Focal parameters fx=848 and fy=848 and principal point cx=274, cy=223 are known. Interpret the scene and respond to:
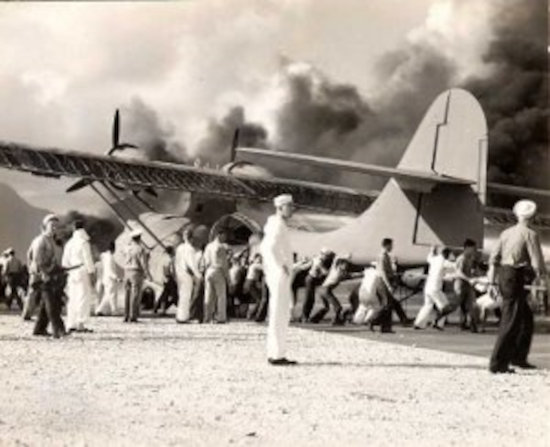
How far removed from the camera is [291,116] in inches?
738

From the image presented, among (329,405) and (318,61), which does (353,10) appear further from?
(329,405)

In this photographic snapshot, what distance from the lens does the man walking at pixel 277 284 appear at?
8125mm

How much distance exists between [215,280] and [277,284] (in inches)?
259

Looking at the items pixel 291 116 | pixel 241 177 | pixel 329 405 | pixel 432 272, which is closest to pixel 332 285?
pixel 432 272

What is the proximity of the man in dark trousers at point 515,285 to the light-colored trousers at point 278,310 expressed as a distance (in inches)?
77.9

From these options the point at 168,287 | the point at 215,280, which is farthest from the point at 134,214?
the point at 215,280

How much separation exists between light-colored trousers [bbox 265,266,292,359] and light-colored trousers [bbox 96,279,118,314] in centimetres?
860

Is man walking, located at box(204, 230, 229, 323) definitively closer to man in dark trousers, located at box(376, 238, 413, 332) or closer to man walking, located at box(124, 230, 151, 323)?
man walking, located at box(124, 230, 151, 323)

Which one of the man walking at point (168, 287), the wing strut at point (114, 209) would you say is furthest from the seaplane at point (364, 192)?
the man walking at point (168, 287)

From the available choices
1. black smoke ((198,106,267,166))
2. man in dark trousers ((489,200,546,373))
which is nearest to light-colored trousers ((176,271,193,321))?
black smoke ((198,106,267,166))

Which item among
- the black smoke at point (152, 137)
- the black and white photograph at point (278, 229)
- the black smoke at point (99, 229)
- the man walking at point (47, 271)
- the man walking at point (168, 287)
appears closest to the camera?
the black and white photograph at point (278, 229)

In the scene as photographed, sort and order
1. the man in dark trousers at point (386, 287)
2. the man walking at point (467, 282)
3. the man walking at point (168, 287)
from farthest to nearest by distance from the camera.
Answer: the man walking at point (168, 287) → the man walking at point (467, 282) → the man in dark trousers at point (386, 287)

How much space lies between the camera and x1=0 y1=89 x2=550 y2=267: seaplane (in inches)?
569

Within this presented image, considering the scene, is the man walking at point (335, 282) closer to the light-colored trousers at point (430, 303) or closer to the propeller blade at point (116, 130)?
the light-colored trousers at point (430, 303)
